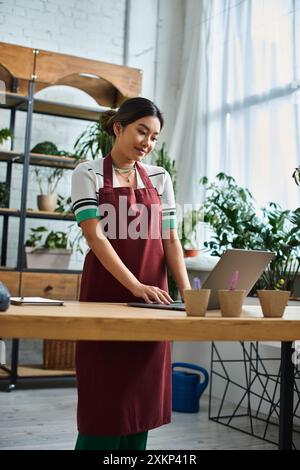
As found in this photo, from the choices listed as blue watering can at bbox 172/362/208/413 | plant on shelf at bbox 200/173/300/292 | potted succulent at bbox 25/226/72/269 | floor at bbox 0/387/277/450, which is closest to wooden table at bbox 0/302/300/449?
floor at bbox 0/387/277/450

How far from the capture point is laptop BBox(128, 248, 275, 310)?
1.86 meters

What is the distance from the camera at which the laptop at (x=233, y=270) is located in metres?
1.86

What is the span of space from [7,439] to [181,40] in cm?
389

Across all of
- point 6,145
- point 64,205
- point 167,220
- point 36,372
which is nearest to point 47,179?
point 64,205

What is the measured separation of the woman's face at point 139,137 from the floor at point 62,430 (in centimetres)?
169

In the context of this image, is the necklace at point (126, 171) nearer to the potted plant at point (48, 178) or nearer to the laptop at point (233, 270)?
the laptop at point (233, 270)

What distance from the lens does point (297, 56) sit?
4391mm

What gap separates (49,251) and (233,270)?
123 inches

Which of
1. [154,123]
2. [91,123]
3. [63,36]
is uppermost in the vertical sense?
[63,36]

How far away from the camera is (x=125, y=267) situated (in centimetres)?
213

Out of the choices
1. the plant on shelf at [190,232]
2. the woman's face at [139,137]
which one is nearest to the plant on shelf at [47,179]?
the plant on shelf at [190,232]

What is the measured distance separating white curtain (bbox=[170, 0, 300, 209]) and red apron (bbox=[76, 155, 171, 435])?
2.28 meters
